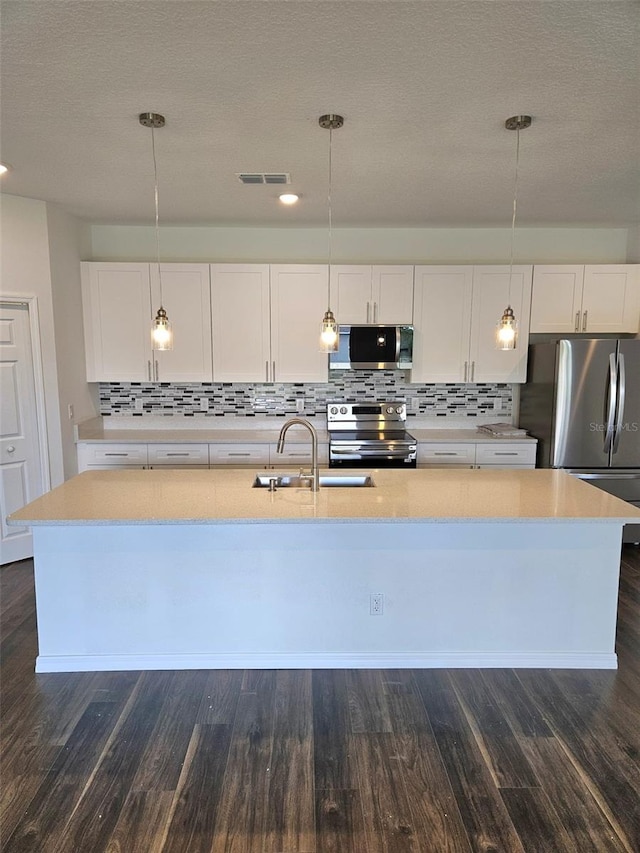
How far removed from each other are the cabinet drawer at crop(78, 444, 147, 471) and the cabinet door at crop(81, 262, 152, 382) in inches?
23.5

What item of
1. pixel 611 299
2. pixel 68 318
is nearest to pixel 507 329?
pixel 611 299

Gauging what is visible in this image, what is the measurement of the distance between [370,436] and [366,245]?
1696mm

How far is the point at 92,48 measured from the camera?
1.77 m

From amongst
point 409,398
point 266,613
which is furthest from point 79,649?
point 409,398

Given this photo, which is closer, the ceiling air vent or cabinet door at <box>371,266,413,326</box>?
the ceiling air vent

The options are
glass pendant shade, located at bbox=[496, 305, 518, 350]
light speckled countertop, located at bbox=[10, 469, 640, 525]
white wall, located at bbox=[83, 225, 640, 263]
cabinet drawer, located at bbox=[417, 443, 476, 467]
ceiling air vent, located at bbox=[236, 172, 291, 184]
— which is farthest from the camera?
white wall, located at bbox=[83, 225, 640, 263]

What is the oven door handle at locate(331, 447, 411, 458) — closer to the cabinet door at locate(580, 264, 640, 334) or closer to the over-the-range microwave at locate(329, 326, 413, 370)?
the over-the-range microwave at locate(329, 326, 413, 370)

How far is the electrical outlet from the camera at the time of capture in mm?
2490

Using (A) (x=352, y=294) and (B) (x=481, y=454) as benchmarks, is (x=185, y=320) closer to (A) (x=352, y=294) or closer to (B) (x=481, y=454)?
(A) (x=352, y=294)

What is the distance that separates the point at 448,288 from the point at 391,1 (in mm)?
2816

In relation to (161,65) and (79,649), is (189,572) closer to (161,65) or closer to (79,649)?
(79,649)

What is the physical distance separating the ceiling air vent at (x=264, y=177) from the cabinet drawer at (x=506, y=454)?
252cm

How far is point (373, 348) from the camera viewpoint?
4172 mm

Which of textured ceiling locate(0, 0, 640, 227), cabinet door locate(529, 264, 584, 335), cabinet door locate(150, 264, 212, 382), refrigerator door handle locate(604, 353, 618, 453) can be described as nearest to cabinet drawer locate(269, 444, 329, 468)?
cabinet door locate(150, 264, 212, 382)
